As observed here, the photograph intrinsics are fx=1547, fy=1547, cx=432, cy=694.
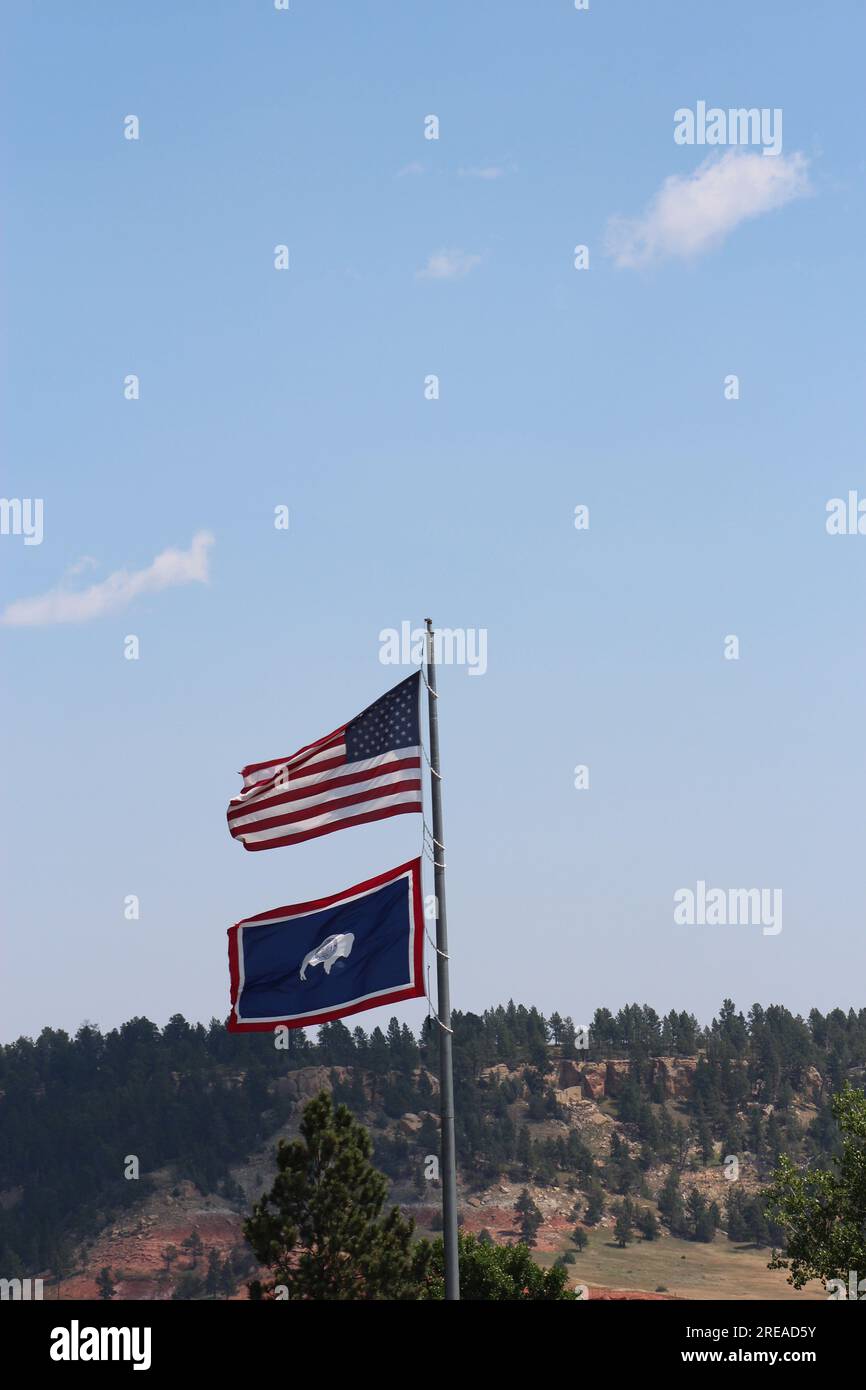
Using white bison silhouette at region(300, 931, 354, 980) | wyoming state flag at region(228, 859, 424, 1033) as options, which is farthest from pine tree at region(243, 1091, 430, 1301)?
white bison silhouette at region(300, 931, 354, 980)

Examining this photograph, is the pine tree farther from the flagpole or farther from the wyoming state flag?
the flagpole

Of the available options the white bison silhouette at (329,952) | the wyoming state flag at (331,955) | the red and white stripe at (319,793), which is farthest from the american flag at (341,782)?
the white bison silhouette at (329,952)

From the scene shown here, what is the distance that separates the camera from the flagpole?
1997 centimetres

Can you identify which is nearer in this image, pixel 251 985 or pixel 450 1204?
pixel 450 1204

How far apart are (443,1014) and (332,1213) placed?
49914 mm

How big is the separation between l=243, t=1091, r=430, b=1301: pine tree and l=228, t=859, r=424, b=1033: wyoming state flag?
148 feet

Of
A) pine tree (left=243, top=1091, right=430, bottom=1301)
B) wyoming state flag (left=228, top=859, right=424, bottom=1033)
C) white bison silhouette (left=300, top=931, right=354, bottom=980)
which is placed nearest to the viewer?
wyoming state flag (left=228, top=859, right=424, bottom=1033)

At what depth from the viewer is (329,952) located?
21734 millimetres

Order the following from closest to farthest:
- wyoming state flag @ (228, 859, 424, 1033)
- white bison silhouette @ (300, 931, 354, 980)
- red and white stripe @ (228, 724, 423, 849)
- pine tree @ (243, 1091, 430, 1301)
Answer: wyoming state flag @ (228, 859, 424, 1033), white bison silhouette @ (300, 931, 354, 980), red and white stripe @ (228, 724, 423, 849), pine tree @ (243, 1091, 430, 1301)
